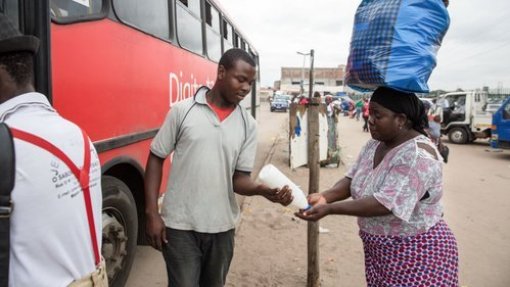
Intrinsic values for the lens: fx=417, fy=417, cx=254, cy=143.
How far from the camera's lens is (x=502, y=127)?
41.0 ft

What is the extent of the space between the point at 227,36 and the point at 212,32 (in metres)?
1.63

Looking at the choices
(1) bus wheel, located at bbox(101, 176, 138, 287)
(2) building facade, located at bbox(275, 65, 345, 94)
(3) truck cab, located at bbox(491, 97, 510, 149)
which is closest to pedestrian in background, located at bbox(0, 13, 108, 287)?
(1) bus wheel, located at bbox(101, 176, 138, 287)

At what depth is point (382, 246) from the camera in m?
2.10

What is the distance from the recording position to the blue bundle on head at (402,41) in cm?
198

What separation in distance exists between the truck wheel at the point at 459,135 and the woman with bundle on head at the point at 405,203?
16219 mm

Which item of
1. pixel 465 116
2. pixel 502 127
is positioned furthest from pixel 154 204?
pixel 465 116

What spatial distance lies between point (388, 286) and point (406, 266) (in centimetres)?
15

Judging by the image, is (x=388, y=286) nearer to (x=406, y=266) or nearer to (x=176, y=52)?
(x=406, y=266)

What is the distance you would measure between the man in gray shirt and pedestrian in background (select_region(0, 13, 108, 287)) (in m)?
0.88

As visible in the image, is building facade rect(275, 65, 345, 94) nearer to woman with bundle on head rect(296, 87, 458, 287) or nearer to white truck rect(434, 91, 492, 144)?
white truck rect(434, 91, 492, 144)

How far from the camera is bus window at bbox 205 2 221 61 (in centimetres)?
622

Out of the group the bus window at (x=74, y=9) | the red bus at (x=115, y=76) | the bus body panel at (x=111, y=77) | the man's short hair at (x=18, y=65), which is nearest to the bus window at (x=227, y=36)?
the red bus at (x=115, y=76)

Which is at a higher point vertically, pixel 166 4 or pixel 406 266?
pixel 166 4

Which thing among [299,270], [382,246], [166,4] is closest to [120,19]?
[166,4]
